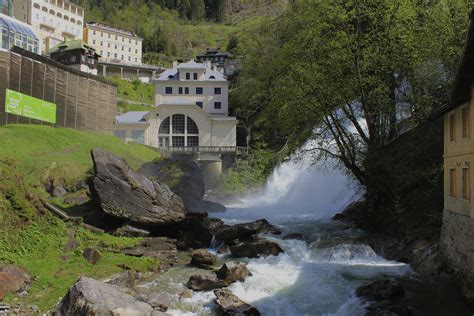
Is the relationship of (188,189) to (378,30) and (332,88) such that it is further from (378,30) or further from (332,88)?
(378,30)

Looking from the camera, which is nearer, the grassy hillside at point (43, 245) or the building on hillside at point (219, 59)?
the grassy hillside at point (43, 245)

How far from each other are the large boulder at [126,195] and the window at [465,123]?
14.8 metres

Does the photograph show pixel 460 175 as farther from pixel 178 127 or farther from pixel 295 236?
pixel 178 127

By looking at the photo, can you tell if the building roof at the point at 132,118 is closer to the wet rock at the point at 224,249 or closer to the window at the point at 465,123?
the wet rock at the point at 224,249

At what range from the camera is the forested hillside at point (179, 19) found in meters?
132

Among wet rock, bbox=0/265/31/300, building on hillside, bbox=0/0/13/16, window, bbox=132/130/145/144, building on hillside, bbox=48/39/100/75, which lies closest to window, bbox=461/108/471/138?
wet rock, bbox=0/265/31/300

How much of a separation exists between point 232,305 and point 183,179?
17832 mm

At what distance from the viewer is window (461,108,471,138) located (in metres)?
14.4

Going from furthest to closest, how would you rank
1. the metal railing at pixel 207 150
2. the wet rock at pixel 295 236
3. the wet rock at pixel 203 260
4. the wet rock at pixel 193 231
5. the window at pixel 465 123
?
the metal railing at pixel 207 150
the wet rock at pixel 193 231
the wet rock at pixel 295 236
the wet rock at pixel 203 260
the window at pixel 465 123

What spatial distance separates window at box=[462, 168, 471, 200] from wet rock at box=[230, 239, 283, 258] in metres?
8.75

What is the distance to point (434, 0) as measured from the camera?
2672cm

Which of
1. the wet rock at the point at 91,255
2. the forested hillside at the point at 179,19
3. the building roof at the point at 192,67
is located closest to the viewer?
the wet rock at the point at 91,255

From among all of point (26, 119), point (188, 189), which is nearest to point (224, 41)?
point (26, 119)

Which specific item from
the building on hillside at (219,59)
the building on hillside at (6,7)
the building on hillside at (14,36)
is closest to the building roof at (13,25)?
the building on hillside at (14,36)
